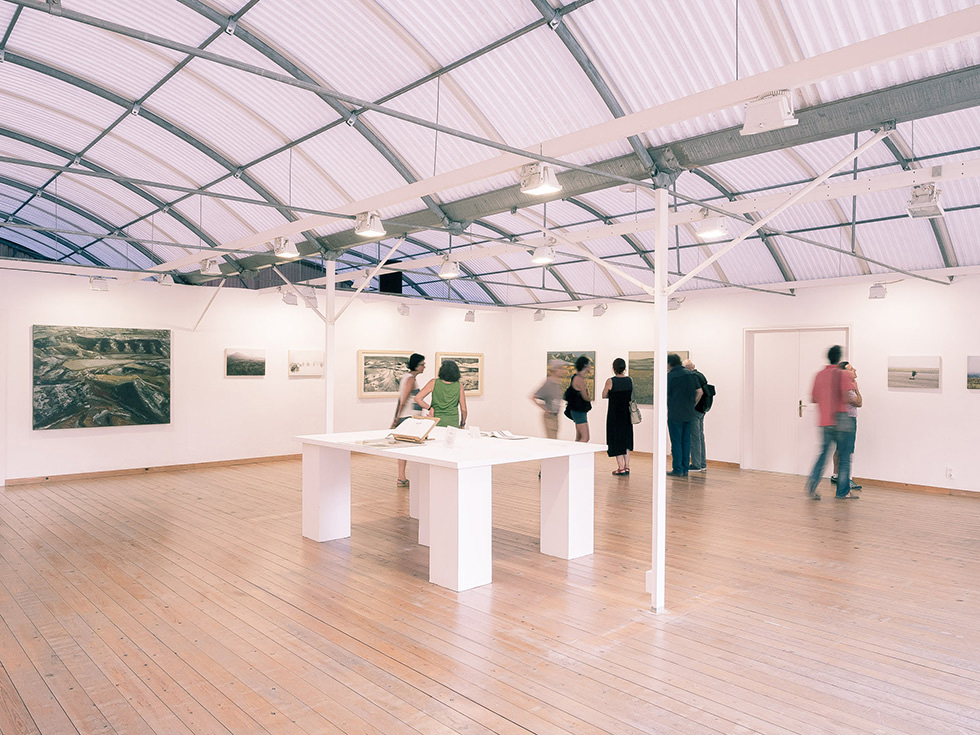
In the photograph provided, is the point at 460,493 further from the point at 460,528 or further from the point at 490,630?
the point at 490,630

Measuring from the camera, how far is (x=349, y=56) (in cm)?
645

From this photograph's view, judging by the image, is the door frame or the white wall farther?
the door frame

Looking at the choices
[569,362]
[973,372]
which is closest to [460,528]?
[973,372]

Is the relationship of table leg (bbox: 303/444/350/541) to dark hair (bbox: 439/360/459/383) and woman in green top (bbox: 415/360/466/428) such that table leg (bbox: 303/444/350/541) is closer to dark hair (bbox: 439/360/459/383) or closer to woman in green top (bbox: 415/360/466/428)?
woman in green top (bbox: 415/360/466/428)

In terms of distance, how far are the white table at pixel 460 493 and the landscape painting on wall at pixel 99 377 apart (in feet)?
18.0

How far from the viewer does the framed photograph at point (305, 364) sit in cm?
1229

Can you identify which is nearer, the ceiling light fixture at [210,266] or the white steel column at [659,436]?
the white steel column at [659,436]

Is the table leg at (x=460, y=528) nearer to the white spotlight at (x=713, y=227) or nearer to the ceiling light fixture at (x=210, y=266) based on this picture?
the white spotlight at (x=713, y=227)

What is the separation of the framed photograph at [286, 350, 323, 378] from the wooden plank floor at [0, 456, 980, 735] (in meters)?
5.08

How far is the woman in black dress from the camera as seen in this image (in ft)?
32.7

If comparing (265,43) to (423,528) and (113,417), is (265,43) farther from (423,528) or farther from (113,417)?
(113,417)

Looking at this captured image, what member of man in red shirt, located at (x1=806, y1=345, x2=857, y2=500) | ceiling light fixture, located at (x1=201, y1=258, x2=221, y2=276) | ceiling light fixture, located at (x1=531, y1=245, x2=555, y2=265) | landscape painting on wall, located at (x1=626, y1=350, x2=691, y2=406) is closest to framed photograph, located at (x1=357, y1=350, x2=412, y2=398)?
ceiling light fixture, located at (x1=201, y1=258, x2=221, y2=276)

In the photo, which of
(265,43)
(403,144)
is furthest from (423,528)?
(265,43)

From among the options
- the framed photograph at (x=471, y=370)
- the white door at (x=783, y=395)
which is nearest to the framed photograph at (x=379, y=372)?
the framed photograph at (x=471, y=370)
